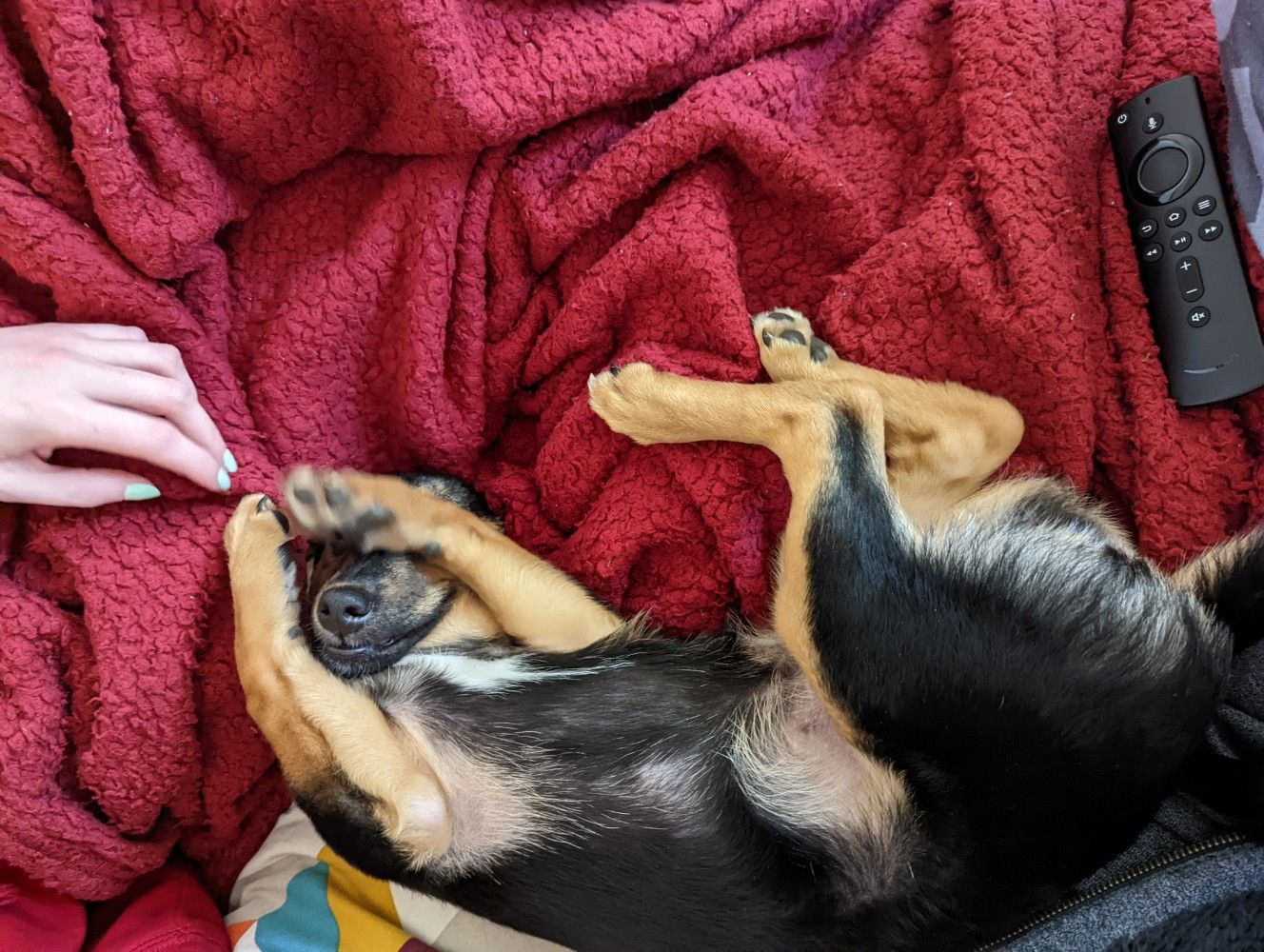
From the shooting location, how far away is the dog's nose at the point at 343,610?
1285 millimetres

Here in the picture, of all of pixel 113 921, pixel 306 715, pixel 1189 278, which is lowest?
pixel 113 921

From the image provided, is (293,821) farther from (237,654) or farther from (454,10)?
(454,10)

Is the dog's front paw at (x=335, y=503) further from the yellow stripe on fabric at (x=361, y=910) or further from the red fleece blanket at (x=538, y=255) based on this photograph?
the yellow stripe on fabric at (x=361, y=910)

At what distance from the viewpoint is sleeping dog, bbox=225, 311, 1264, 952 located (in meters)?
1.08

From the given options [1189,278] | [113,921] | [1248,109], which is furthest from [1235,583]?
[113,921]

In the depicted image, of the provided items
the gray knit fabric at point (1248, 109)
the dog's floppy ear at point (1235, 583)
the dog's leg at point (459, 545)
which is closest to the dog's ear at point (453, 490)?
the dog's leg at point (459, 545)

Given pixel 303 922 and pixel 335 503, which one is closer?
pixel 335 503

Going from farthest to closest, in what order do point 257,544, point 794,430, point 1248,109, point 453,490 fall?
1. point 453,490
2. point 257,544
3. point 794,430
4. point 1248,109

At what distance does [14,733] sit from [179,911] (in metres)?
0.46

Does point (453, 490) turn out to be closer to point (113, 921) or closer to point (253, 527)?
point (253, 527)

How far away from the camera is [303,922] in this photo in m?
1.48

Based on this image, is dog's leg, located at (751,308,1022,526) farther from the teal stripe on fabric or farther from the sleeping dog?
the teal stripe on fabric

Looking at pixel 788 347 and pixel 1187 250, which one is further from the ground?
pixel 1187 250

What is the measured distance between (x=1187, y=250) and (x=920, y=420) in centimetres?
43
